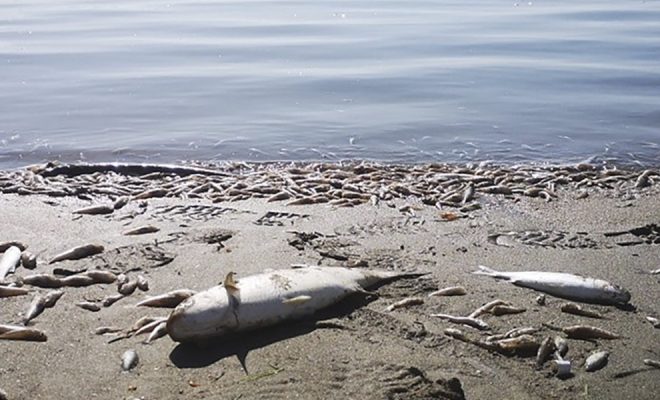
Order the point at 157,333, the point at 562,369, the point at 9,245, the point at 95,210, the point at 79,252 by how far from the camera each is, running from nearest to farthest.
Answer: the point at 562,369 → the point at 157,333 → the point at 79,252 → the point at 9,245 → the point at 95,210

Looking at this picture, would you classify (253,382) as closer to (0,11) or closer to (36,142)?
(36,142)

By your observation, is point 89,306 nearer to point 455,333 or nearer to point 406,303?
point 406,303

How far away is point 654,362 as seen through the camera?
5738mm

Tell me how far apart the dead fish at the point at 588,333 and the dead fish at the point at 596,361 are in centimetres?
27

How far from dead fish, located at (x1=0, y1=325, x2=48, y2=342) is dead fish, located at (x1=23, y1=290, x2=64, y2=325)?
236mm

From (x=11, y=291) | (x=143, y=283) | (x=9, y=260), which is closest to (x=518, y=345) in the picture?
(x=143, y=283)

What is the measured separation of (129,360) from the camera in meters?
5.73

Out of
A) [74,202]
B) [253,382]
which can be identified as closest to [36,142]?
[74,202]

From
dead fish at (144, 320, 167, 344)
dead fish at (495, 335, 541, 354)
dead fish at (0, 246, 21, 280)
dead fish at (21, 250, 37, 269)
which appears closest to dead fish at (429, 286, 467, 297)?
dead fish at (495, 335, 541, 354)

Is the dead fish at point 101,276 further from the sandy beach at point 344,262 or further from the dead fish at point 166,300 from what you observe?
the dead fish at point 166,300

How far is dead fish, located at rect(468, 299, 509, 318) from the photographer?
6504 mm

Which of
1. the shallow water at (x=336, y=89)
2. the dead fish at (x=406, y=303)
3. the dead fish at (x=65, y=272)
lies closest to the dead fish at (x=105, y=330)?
the dead fish at (x=65, y=272)

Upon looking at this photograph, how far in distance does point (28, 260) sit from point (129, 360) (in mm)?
2349

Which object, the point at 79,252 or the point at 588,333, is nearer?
the point at 588,333
